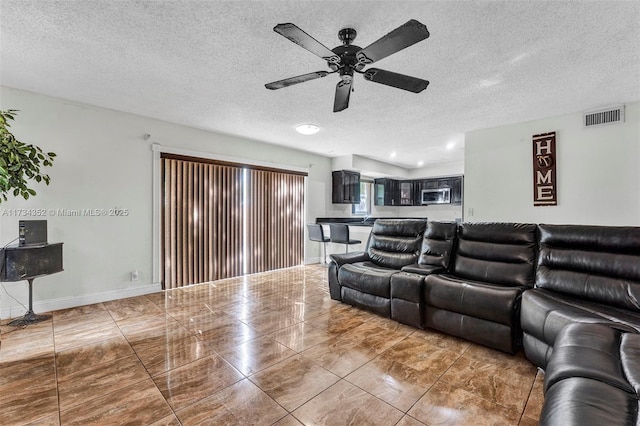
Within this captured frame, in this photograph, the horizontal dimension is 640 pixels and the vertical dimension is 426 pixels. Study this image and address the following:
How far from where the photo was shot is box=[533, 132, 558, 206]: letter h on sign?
13.3 ft

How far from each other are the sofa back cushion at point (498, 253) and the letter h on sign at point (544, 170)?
1837mm

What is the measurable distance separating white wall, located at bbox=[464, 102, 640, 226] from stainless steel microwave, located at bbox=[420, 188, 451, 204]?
3244 millimetres

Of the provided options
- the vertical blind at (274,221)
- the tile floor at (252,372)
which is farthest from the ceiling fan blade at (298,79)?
the vertical blind at (274,221)

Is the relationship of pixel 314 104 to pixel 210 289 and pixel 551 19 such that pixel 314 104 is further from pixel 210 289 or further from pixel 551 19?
pixel 210 289

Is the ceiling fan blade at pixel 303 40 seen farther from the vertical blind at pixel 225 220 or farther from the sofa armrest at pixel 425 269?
the vertical blind at pixel 225 220

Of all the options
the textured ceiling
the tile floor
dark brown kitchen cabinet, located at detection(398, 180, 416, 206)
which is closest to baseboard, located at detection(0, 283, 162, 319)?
the tile floor

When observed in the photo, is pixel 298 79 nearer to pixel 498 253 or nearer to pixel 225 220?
pixel 498 253

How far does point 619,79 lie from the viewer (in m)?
2.91

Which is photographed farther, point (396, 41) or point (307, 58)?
point (307, 58)

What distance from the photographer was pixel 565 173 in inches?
157

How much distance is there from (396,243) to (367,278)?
744 millimetres

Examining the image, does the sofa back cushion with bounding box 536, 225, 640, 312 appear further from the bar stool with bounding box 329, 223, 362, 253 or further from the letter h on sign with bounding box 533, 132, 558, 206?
the bar stool with bounding box 329, 223, 362, 253

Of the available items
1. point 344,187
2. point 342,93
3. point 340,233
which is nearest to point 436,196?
point 344,187

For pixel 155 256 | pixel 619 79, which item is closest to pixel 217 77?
pixel 155 256
